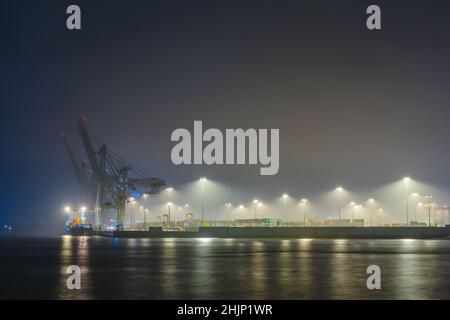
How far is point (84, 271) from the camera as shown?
2672cm

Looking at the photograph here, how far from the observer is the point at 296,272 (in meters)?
25.6

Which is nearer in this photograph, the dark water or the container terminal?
the dark water

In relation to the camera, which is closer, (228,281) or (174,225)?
(228,281)

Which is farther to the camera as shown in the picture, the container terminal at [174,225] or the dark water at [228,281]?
the container terminal at [174,225]

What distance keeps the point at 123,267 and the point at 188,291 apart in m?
10.6

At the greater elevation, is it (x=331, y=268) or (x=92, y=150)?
(x=92, y=150)
